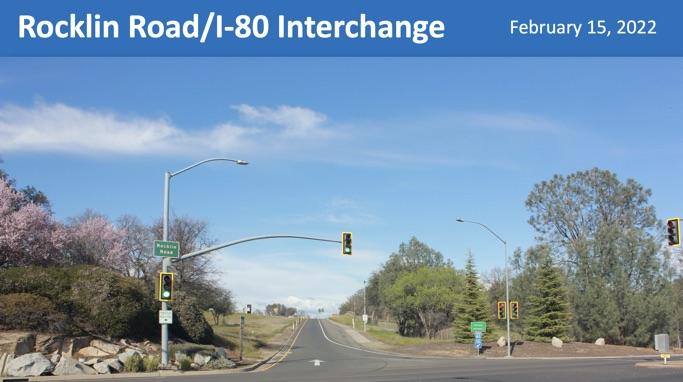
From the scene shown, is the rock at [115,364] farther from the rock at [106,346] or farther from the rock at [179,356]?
the rock at [106,346]

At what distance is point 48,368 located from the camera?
25906 mm

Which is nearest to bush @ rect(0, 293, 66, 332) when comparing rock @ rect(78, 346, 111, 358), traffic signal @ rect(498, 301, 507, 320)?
rock @ rect(78, 346, 111, 358)

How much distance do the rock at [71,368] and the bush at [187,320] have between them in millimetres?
13680

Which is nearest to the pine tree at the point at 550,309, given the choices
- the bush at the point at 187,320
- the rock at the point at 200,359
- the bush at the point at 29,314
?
the bush at the point at 187,320

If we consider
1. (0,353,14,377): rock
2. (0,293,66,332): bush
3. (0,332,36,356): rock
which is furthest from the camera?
(0,293,66,332): bush

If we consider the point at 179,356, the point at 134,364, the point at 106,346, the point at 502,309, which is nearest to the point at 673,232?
the point at 502,309

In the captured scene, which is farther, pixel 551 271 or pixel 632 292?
pixel 632 292

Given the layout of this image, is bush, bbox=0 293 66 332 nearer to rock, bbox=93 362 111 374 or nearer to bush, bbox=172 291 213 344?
rock, bbox=93 362 111 374

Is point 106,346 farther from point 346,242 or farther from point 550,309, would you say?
point 550,309

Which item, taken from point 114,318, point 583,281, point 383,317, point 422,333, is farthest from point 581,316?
point 383,317

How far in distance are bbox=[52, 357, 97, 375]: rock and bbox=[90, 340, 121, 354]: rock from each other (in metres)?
4.14

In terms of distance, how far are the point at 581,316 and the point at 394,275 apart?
43985 mm

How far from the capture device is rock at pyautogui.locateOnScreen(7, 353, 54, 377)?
2544 centimetres

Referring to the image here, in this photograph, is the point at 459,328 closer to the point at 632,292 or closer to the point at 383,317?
the point at 632,292
